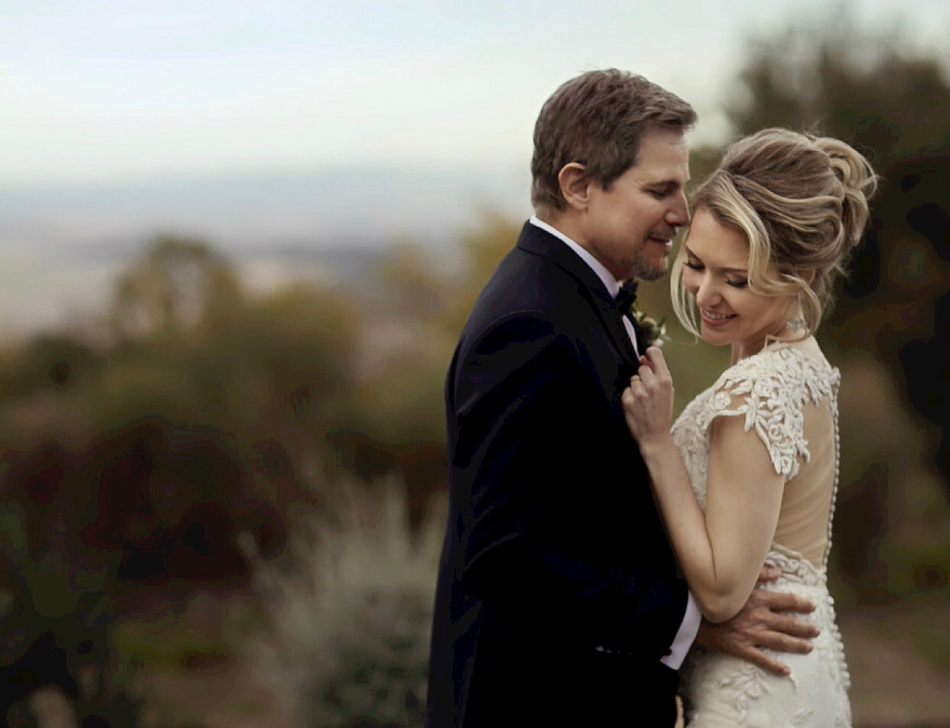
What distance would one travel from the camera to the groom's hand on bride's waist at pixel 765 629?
2293 millimetres

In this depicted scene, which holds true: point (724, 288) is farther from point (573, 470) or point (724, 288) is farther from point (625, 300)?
point (573, 470)

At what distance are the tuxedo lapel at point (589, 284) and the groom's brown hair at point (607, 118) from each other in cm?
16

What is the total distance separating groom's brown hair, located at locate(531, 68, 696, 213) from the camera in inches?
88.7

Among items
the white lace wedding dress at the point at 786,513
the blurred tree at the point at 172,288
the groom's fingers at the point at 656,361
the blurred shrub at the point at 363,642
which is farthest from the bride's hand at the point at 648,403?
the blurred tree at the point at 172,288

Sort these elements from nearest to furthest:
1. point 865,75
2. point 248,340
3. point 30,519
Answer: point 30,519 < point 248,340 < point 865,75

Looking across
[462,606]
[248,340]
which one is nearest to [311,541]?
[248,340]

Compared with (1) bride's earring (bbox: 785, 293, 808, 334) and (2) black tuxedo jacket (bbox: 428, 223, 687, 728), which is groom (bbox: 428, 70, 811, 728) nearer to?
(2) black tuxedo jacket (bbox: 428, 223, 687, 728)

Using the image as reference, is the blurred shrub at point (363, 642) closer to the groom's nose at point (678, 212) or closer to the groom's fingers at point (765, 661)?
the groom's fingers at point (765, 661)

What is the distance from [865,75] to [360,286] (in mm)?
4749

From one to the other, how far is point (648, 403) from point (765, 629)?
1.86ft

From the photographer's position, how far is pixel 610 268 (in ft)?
7.79

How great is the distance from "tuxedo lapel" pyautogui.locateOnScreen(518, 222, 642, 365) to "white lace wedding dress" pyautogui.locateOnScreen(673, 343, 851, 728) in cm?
22

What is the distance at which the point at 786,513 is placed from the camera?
2355mm

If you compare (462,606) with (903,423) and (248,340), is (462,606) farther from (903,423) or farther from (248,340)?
(903,423)
